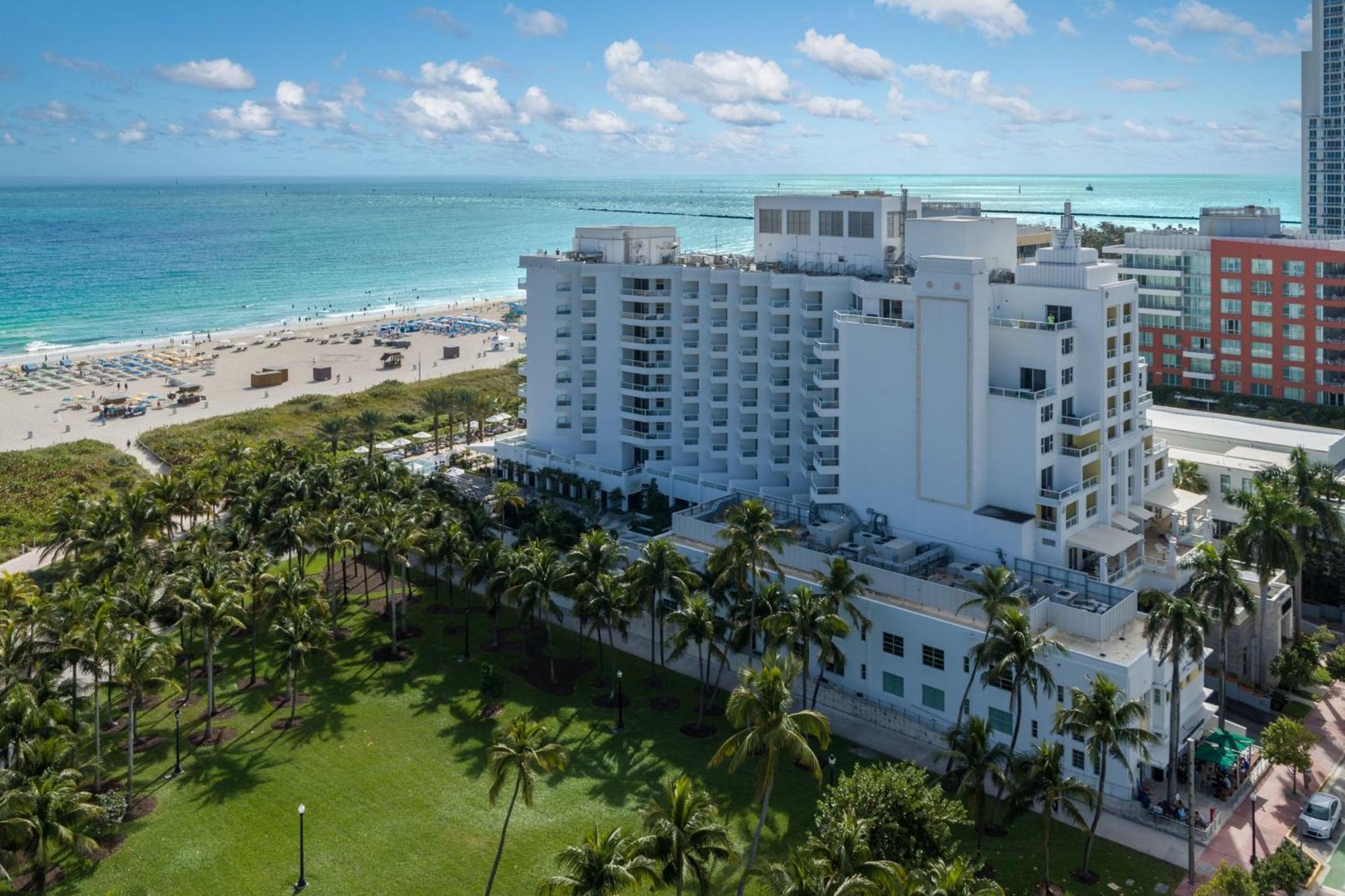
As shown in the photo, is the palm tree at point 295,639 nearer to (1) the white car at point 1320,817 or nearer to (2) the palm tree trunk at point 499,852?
(2) the palm tree trunk at point 499,852

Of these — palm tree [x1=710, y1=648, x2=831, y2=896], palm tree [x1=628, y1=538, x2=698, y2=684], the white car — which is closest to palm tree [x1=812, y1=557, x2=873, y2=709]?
palm tree [x1=628, y1=538, x2=698, y2=684]

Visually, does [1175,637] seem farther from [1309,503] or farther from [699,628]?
[699,628]

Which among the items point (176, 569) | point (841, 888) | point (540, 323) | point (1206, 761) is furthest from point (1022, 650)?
point (540, 323)

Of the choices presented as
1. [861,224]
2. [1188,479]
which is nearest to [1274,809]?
[1188,479]

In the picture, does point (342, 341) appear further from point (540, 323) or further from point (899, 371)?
point (899, 371)

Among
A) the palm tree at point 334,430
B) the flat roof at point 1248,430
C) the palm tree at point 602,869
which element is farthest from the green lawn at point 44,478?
the flat roof at point 1248,430

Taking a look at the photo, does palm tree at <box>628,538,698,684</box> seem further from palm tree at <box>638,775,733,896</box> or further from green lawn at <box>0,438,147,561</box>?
green lawn at <box>0,438,147,561</box>

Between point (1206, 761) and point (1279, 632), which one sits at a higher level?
point (1279, 632)
